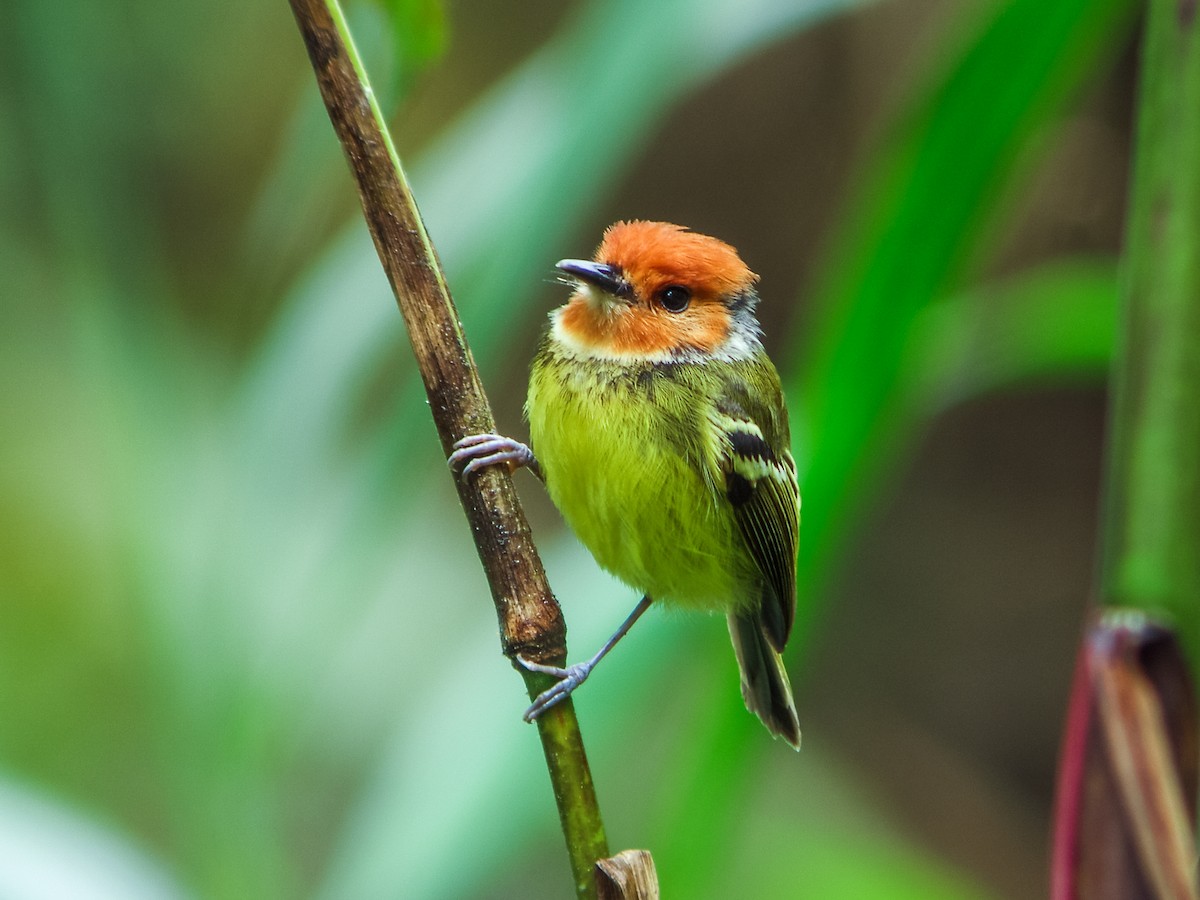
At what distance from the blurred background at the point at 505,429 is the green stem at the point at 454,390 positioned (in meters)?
0.07

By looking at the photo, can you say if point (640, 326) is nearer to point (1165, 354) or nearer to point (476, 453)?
point (476, 453)

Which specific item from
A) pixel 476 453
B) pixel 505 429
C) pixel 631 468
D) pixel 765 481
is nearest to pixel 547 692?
pixel 476 453

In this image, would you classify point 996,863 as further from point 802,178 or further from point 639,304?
point 639,304

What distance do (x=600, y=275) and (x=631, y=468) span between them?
261 mm

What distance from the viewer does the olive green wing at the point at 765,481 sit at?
5.54 ft

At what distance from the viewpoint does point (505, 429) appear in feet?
13.8

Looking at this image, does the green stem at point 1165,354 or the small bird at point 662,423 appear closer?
the green stem at point 1165,354

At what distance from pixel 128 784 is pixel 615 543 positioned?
2693 millimetres

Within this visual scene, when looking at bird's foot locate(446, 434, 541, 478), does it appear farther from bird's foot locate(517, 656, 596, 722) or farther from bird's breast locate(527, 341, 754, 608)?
bird's breast locate(527, 341, 754, 608)

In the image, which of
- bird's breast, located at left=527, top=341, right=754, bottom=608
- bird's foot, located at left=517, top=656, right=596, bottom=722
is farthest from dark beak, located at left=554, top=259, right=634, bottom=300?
bird's foot, located at left=517, top=656, right=596, bottom=722

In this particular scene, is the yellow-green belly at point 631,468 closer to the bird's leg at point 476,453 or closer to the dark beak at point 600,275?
the dark beak at point 600,275

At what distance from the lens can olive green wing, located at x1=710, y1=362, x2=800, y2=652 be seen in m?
1.69

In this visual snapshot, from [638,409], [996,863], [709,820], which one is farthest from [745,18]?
[996,863]

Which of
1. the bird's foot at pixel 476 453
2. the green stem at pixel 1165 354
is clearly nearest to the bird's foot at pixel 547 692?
the bird's foot at pixel 476 453
